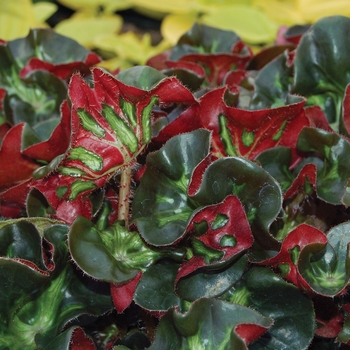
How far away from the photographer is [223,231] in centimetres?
63

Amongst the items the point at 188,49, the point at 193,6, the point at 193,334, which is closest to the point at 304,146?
the point at 193,334

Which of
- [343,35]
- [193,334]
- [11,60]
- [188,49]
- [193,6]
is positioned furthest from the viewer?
[193,6]

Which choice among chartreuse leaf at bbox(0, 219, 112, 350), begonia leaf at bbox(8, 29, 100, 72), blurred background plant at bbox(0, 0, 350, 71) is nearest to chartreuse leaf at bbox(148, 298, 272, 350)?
chartreuse leaf at bbox(0, 219, 112, 350)

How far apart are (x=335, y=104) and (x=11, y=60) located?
0.51 meters

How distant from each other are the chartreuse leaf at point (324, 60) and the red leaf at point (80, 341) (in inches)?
17.4

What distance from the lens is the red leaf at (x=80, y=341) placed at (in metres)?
0.64

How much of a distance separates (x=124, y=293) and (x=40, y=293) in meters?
0.09

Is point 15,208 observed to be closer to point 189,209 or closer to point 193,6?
point 189,209

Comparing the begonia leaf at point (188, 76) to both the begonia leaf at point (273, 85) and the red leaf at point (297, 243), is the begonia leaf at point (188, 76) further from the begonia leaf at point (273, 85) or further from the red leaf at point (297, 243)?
the red leaf at point (297, 243)

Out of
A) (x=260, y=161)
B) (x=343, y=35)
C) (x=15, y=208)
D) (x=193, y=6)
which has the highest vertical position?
Result: (x=343, y=35)

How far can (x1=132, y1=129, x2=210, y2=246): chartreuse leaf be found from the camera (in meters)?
0.63

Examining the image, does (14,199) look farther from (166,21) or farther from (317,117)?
(166,21)

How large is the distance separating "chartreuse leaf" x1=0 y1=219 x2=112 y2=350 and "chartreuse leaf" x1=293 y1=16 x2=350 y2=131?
41cm

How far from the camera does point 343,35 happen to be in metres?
0.82
